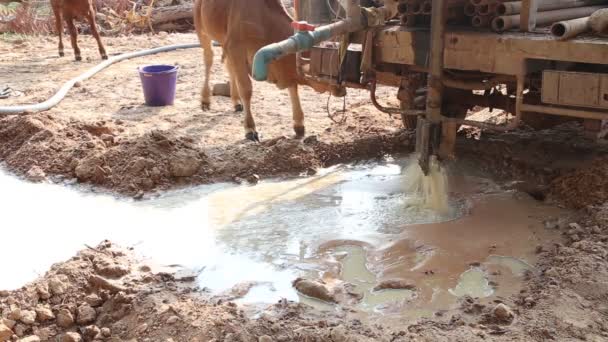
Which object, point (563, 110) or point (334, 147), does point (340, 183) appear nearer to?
point (334, 147)

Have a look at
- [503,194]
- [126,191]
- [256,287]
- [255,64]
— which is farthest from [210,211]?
[503,194]

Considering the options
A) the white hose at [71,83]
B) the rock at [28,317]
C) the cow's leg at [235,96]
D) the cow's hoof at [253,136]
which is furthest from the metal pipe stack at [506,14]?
the white hose at [71,83]

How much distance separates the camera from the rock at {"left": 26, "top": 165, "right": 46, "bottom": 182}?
6867 mm

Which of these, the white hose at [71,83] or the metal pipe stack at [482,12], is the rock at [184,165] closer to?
the white hose at [71,83]

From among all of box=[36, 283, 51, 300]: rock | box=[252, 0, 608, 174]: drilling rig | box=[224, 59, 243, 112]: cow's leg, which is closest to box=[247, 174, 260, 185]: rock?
box=[252, 0, 608, 174]: drilling rig

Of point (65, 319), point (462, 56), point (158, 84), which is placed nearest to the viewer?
point (65, 319)

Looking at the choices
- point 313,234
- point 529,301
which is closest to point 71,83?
point 313,234

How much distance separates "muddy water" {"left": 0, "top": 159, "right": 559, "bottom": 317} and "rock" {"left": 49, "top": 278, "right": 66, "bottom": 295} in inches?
18.1

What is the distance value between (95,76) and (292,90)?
173 inches

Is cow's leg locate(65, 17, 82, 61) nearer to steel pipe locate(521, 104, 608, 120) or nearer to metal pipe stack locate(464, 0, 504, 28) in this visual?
metal pipe stack locate(464, 0, 504, 28)

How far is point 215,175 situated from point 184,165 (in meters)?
0.31

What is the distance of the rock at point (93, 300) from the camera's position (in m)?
4.39

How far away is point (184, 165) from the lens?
6688mm

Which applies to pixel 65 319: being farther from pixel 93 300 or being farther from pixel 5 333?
pixel 5 333
